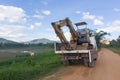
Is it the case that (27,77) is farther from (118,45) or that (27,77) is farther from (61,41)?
(118,45)

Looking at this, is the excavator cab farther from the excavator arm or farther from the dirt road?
the dirt road

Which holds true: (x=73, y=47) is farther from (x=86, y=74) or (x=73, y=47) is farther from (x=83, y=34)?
(x=86, y=74)

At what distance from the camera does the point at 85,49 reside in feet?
60.4

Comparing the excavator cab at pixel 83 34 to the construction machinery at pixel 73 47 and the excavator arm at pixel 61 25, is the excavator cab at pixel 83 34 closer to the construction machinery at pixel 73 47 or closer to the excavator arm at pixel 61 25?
the construction machinery at pixel 73 47

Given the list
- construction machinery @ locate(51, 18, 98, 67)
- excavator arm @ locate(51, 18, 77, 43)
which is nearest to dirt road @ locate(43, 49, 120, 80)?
construction machinery @ locate(51, 18, 98, 67)

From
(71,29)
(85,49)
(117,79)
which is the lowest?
(117,79)

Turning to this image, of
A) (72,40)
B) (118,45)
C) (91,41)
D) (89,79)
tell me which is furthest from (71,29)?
(118,45)

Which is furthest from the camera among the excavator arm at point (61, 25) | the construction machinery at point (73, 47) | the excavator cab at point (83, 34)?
the excavator cab at point (83, 34)

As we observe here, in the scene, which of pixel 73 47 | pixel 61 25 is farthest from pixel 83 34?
pixel 61 25

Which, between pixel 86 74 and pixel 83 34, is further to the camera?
pixel 83 34

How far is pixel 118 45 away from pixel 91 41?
93074 millimetres

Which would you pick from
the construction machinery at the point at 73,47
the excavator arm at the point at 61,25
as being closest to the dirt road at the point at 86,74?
the construction machinery at the point at 73,47

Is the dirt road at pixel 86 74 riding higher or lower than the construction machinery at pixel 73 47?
lower

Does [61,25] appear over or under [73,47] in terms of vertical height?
over
